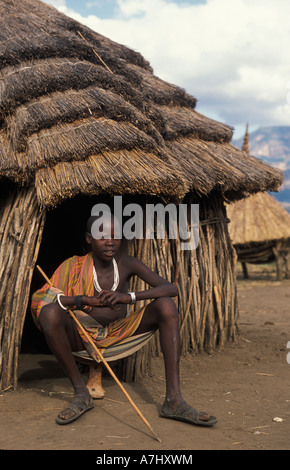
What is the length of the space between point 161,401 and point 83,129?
2323mm

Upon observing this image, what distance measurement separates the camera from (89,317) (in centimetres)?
395

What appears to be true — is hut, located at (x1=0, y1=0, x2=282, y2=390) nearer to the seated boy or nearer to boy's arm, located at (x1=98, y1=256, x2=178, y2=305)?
the seated boy

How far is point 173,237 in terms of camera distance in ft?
17.4

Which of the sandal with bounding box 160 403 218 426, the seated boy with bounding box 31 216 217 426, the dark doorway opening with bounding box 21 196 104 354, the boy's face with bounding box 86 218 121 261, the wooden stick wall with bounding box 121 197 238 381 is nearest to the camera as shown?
the sandal with bounding box 160 403 218 426

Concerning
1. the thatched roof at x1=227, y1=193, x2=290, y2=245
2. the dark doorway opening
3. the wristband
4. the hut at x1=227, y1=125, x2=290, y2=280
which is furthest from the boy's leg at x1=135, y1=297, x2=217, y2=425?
the hut at x1=227, y1=125, x2=290, y2=280

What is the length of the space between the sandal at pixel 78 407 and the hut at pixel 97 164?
0.89m

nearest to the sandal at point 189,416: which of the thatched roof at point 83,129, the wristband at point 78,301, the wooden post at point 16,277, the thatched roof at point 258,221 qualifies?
the wristband at point 78,301

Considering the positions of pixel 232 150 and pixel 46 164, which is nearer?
pixel 46 164

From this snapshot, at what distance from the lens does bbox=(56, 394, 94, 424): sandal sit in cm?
344

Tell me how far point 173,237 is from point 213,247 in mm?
751

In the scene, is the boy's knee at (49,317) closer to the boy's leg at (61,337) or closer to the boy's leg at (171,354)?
the boy's leg at (61,337)

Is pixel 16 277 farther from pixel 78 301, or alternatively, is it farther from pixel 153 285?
pixel 153 285
